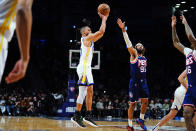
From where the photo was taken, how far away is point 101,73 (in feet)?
66.8

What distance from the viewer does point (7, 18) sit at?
189cm

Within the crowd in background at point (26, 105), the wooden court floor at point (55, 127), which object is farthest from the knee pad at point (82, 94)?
the crowd in background at point (26, 105)

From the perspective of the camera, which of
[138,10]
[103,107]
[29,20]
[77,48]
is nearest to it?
[29,20]

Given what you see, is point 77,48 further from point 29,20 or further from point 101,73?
point 29,20

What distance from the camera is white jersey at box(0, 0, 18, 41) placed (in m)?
1.87

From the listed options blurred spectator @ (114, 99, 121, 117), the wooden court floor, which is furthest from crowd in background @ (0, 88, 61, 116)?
the wooden court floor

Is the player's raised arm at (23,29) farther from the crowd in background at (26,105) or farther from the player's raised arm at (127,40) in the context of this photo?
the crowd in background at (26,105)

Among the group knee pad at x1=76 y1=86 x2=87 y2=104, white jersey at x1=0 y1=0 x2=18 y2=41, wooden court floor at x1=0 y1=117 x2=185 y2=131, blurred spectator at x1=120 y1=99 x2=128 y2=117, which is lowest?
blurred spectator at x1=120 y1=99 x2=128 y2=117

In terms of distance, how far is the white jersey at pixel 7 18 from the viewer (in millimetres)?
1866

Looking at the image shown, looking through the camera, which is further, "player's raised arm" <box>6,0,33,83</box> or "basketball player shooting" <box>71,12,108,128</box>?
"basketball player shooting" <box>71,12,108,128</box>

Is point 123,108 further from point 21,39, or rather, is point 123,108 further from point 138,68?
point 21,39

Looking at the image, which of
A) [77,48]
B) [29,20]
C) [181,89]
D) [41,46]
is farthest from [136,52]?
[41,46]

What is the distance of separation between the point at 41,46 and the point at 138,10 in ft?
24.4

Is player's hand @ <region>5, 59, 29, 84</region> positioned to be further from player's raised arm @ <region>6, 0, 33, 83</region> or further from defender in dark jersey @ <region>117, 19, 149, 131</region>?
defender in dark jersey @ <region>117, 19, 149, 131</region>
